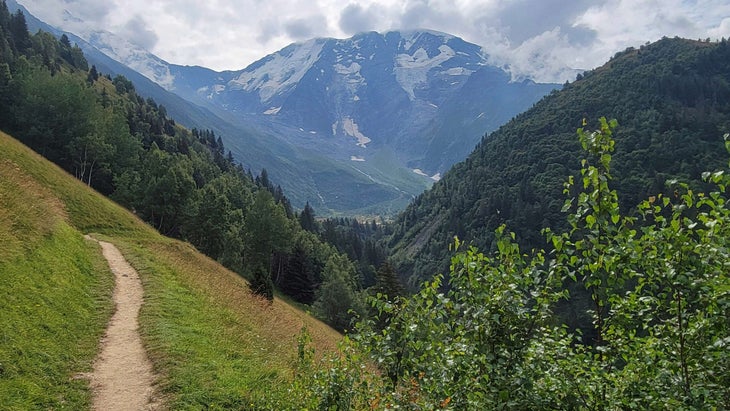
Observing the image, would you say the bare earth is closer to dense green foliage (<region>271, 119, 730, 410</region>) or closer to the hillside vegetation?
the hillside vegetation

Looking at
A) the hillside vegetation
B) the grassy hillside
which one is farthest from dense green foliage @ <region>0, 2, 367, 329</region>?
the grassy hillside

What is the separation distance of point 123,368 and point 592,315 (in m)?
15.8

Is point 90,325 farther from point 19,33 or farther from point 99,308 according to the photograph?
point 19,33

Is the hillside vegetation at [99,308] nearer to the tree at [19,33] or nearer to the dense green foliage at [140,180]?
the dense green foliage at [140,180]

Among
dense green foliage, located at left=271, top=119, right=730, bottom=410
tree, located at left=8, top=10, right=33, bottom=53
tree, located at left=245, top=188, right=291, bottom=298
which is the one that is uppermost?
tree, located at left=8, top=10, right=33, bottom=53

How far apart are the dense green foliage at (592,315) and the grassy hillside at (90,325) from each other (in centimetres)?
941

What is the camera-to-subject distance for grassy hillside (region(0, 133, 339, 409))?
1378 centimetres

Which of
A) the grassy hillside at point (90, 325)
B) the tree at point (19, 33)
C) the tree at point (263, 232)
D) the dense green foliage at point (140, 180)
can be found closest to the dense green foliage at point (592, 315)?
the grassy hillside at point (90, 325)

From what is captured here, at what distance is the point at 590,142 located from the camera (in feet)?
21.1

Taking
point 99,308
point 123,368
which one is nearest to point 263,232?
point 99,308

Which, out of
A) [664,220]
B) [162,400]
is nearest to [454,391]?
[664,220]

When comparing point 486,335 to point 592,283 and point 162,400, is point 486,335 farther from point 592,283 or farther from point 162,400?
point 162,400

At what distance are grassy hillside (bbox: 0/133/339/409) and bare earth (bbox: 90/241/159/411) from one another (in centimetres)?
41

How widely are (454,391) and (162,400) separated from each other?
36.5ft
